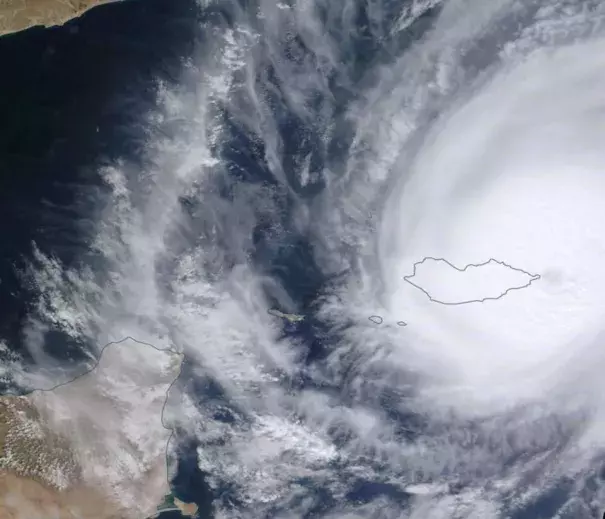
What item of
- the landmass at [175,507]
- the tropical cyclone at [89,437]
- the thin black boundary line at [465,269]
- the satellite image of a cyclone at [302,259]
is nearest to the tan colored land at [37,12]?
the satellite image of a cyclone at [302,259]

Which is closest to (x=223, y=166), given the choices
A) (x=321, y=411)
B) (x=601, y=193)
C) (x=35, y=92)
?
(x=35, y=92)

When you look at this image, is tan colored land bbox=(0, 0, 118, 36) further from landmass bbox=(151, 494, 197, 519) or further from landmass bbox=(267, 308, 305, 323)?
landmass bbox=(151, 494, 197, 519)

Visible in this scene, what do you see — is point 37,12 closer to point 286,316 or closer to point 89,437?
point 286,316

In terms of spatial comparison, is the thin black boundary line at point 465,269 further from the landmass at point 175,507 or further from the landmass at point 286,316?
the landmass at point 175,507

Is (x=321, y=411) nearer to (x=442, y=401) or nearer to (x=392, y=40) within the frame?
(x=442, y=401)

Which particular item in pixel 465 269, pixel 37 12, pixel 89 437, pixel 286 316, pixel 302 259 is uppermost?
pixel 37 12

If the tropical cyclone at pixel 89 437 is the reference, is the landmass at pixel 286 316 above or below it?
above

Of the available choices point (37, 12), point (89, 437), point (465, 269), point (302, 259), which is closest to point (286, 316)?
point (302, 259)
